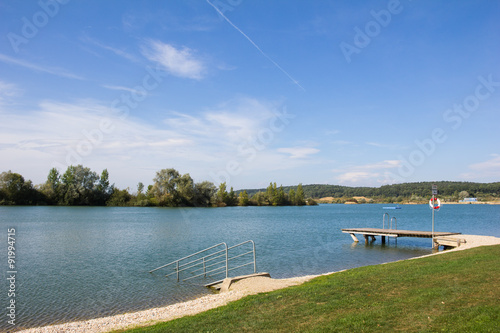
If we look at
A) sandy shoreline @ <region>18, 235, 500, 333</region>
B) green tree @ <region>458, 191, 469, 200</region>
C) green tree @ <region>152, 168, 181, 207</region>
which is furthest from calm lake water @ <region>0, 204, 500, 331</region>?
green tree @ <region>458, 191, 469, 200</region>

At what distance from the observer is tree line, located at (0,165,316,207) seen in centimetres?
8431

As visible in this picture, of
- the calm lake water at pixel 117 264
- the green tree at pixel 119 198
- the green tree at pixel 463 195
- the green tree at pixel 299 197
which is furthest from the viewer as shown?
the green tree at pixel 463 195

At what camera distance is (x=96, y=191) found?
95562 mm

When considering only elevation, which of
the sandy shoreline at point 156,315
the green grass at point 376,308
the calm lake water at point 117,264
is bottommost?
the calm lake water at point 117,264

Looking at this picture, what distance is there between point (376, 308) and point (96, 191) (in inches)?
3919

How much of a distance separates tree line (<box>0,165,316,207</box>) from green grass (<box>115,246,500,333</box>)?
87044mm

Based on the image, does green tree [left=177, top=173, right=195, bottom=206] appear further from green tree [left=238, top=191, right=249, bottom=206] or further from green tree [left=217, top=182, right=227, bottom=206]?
green tree [left=238, top=191, right=249, bottom=206]

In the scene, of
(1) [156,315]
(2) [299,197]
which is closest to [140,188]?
(2) [299,197]

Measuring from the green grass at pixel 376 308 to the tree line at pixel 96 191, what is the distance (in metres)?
87.0

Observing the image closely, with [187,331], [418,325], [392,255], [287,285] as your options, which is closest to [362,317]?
[418,325]

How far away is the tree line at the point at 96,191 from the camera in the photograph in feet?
277

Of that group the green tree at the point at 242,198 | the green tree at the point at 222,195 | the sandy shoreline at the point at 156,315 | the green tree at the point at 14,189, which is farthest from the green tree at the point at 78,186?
the sandy shoreline at the point at 156,315

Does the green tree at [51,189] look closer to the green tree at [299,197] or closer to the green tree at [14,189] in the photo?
the green tree at [14,189]

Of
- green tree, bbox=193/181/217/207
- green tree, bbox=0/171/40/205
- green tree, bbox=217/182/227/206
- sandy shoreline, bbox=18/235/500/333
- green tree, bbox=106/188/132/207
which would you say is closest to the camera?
sandy shoreline, bbox=18/235/500/333
